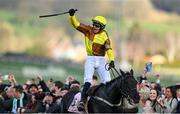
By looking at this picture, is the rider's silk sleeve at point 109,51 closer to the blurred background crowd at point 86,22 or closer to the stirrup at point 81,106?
the stirrup at point 81,106

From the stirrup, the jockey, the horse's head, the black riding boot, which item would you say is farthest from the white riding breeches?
the horse's head

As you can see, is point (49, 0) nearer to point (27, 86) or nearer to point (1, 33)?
point (1, 33)

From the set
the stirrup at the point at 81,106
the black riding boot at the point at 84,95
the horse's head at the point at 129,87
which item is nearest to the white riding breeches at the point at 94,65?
the black riding boot at the point at 84,95

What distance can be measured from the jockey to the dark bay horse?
11.1 inches

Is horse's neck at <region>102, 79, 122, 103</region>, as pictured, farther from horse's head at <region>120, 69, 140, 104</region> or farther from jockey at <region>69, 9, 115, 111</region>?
jockey at <region>69, 9, 115, 111</region>

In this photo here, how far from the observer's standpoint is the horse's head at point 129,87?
15.5 meters

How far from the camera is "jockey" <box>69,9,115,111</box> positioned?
16.6 metres

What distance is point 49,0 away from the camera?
5000cm

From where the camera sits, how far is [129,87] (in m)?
15.7

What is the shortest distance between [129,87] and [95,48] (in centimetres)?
149

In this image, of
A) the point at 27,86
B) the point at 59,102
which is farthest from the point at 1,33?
the point at 59,102

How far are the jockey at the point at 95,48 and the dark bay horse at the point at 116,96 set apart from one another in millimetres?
281

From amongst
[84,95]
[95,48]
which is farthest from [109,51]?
[84,95]

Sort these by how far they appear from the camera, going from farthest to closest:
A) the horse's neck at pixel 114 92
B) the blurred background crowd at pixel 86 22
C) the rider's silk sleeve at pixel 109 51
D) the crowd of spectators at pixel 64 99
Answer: the blurred background crowd at pixel 86 22, the crowd of spectators at pixel 64 99, the rider's silk sleeve at pixel 109 51, the horse's neck at pixel 114 92
